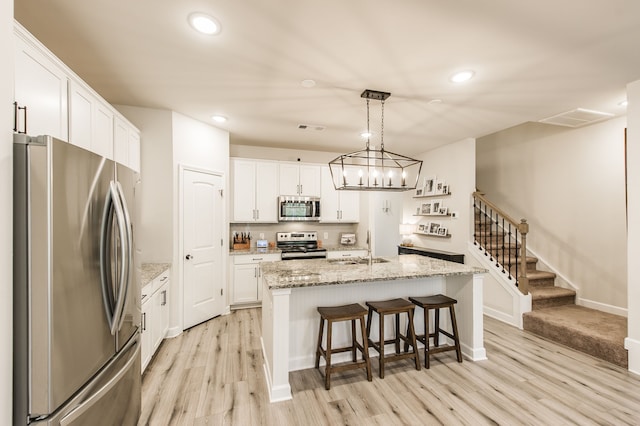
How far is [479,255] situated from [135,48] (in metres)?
4.90

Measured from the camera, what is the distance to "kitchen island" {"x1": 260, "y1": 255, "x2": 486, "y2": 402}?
7.64 ft

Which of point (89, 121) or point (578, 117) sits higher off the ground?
point (578, 117)

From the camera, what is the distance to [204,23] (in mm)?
1943

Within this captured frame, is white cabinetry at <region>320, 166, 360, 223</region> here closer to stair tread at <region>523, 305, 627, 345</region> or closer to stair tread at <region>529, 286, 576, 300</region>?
stair tread at <region>529, 286, 576, 300</region>

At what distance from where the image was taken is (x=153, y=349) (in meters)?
2.93

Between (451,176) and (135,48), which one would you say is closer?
(135,48)

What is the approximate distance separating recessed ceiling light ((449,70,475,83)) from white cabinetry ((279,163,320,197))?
9.74 ft

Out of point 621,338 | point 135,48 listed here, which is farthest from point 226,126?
point 621,338

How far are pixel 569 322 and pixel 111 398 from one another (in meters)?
4.50

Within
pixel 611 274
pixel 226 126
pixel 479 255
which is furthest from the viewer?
pixel 479 255

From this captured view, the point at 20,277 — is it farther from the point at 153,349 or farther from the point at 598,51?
the point at 598,51

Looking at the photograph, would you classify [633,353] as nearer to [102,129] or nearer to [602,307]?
[602,307]

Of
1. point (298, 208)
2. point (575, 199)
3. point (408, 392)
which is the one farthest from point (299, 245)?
point (575, 199)

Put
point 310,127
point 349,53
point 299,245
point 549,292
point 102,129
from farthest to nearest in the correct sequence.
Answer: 1. point 299,245
2. point 310,127
3. point 549,292
4. point 102,129
5. point 349,53
